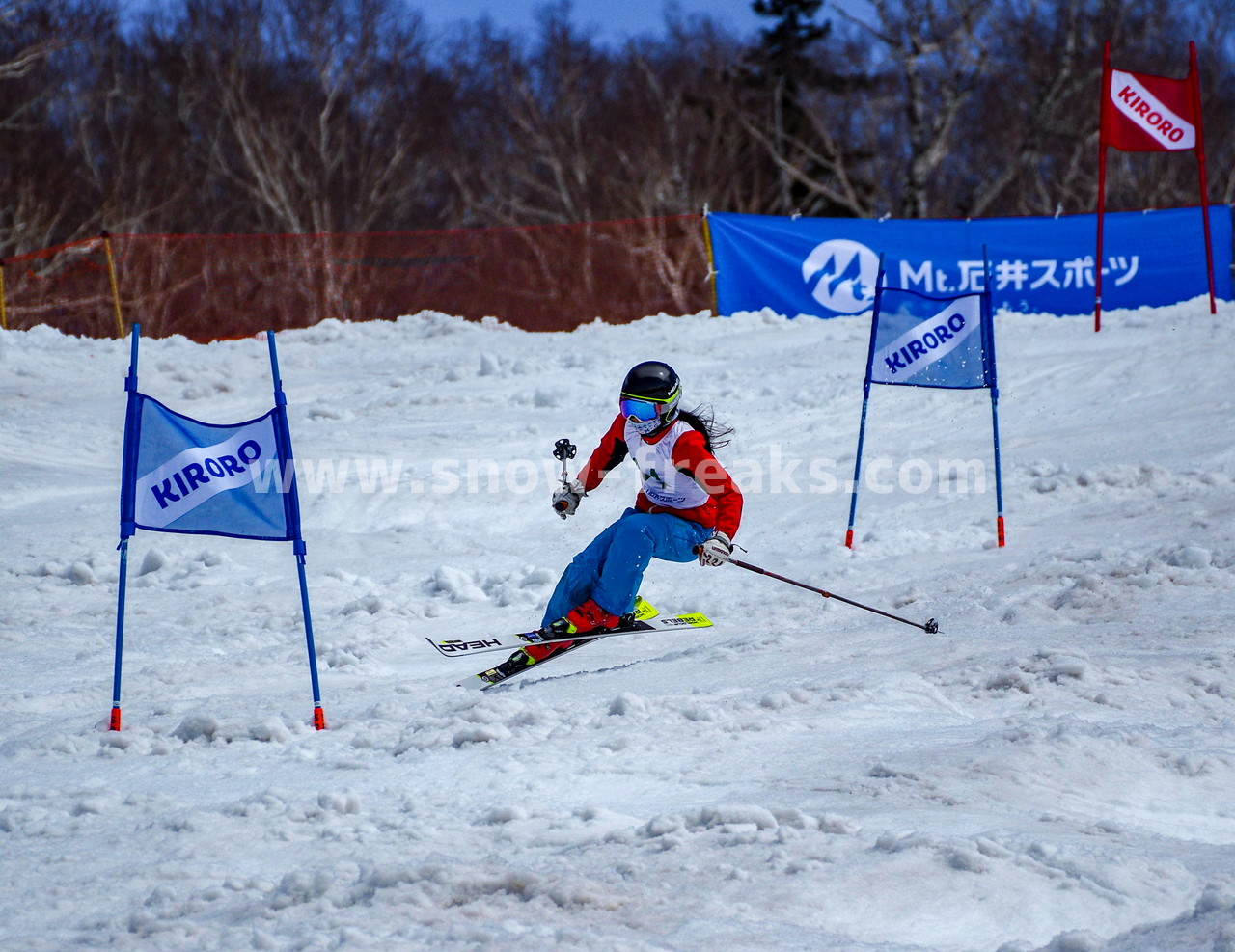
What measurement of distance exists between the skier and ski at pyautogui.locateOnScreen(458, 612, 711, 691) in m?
0.04

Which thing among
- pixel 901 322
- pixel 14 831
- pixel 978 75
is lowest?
pixel 14 831

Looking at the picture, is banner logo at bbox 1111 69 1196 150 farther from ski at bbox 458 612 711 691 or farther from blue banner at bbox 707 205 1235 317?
ski at bbox 458 612 711 691

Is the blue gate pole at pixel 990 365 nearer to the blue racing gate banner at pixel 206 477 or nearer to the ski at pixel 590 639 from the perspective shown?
the ski at pixel 590 639

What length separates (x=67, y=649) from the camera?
6.64 m

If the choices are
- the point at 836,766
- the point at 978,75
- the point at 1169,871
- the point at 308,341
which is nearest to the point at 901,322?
the point at 836,766

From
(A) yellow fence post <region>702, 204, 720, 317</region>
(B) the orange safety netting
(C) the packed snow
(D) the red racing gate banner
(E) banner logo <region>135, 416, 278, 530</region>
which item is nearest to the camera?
(C) the packed snow

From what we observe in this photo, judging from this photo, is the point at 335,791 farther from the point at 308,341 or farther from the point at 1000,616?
the point at 308,341

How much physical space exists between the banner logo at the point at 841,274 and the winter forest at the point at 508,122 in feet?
41.6

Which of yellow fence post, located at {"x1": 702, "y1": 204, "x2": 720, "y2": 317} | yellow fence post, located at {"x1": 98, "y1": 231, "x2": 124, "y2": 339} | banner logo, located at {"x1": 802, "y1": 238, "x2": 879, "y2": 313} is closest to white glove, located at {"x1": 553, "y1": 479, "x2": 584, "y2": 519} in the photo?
yellow fence post, located at {"x1": 702, "y1": 204, "x2": 720, "y2": 317}

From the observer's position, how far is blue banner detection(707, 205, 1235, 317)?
15.5m

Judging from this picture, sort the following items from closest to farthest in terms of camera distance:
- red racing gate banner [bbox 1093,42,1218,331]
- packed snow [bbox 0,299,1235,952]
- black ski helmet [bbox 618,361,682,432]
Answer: packed snow [bbox 0,299,1235,952] → black ski helmet [bbox 618,361,682,432] → red racing gate banner [bbox 1093,42,1218,331]

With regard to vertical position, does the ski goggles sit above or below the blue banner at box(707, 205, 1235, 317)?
below

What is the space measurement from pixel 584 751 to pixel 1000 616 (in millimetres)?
3113

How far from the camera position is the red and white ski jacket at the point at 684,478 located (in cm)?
613
